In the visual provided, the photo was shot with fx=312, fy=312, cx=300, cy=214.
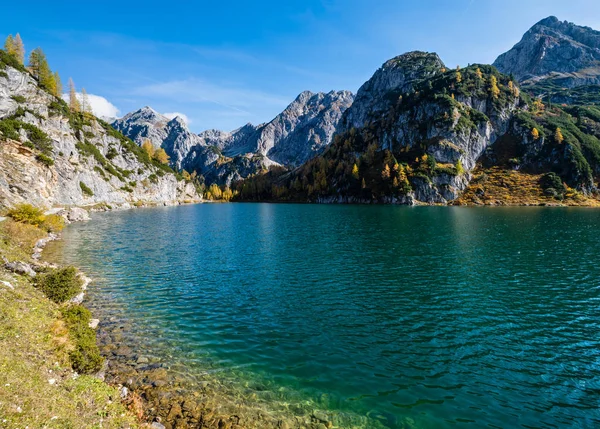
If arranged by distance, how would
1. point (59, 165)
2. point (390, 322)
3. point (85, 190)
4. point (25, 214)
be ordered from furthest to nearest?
point (85, 190) < point (59, 165) < point (25, 214) < point (390, 322)

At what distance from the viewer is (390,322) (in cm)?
2492

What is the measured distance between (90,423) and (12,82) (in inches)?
6205

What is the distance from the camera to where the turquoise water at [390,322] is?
53.0 ft

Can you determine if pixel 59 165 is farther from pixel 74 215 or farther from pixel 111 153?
pixel 111 153

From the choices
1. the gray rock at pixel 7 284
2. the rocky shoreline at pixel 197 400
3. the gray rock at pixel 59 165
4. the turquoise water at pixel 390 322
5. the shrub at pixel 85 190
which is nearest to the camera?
the rocky shoreline at pixel 197 400

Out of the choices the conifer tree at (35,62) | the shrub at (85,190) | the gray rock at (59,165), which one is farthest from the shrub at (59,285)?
the conifer tree at (35,62)

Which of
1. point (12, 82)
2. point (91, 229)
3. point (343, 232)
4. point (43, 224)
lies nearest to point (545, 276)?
point (343, 232)

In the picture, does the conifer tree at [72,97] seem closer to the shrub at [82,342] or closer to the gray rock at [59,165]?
the gray rock at [59,165]

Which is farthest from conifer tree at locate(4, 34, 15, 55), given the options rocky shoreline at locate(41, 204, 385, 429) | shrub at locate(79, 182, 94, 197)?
rocky shoreline at locate(41, 204, 385, 429)

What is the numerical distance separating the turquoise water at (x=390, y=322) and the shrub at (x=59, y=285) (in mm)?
2657

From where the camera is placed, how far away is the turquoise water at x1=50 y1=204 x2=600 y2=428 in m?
16.2

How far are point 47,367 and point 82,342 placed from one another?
389 centimetres

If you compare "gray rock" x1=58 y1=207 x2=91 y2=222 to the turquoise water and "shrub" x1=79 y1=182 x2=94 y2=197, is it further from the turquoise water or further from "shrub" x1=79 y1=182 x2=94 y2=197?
"shrub" x1=79 y1=182 x2=94 y2=197

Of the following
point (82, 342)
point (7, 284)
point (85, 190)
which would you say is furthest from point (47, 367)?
point (85, 190)
